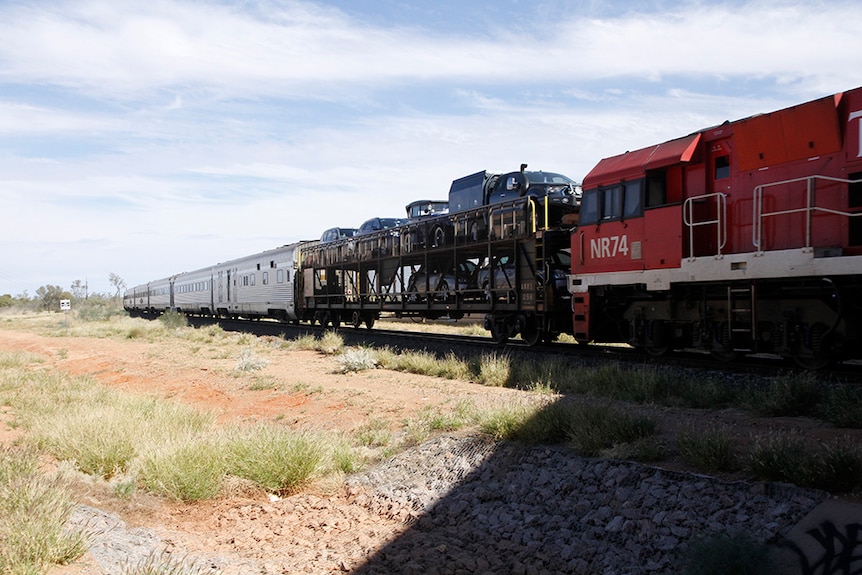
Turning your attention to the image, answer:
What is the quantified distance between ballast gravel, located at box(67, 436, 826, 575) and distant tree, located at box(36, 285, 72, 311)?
11231 centimetres

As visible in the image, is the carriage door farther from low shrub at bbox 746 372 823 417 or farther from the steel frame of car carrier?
the steel frame of car carrier

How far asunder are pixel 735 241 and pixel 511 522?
7.08 metres

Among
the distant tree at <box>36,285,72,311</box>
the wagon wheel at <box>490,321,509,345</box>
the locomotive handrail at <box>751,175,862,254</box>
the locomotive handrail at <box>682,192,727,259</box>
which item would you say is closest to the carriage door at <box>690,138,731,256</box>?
the locomotive handrail at <box>682,192,727,259</box>

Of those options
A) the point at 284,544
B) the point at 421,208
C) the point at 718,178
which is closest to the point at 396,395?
the point at 284,544

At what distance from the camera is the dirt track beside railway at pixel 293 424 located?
592cm

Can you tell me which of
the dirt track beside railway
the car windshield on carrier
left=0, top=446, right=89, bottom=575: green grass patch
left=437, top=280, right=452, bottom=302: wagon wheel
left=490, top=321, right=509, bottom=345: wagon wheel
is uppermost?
the car windshield on carrier

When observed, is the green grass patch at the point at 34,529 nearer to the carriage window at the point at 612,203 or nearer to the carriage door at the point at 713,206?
the carriage door at the point at 713,206

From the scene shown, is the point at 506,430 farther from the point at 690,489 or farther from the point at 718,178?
the point at 718,178

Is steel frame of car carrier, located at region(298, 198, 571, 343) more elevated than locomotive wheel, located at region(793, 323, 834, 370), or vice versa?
steel frame of car carrier, located at region(298, 198, 571, 343)

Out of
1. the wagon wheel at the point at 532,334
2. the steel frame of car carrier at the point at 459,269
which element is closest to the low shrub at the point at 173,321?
the steel frame of car carrier at the point at 459,269

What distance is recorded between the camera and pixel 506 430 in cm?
770

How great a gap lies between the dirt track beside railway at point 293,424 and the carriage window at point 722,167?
15.4 ft

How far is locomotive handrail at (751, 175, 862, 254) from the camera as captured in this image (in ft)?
29.2

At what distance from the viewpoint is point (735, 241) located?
424 inches
